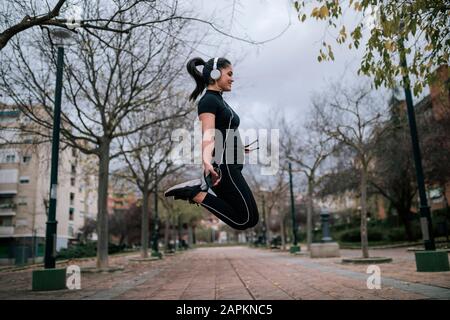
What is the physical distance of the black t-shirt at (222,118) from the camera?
271cm

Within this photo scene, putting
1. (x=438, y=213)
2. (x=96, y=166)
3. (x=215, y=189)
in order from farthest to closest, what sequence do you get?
1. (x=438, y=213)
2. (x=96, y=166)
3. (x=215, y=189)

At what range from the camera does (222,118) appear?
9.16ft

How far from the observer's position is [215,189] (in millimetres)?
2764

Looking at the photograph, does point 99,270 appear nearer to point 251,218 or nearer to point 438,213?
point 251,218

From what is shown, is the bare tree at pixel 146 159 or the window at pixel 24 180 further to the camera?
the window at pixel 24 180

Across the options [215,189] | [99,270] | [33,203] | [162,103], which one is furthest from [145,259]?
[33,203]

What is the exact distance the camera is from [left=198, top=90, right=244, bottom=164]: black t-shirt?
271 cm

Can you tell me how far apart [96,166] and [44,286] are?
49.0 feet

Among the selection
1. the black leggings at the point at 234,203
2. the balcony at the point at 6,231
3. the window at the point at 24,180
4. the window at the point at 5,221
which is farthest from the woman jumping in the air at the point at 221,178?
the window at the point at 5,221

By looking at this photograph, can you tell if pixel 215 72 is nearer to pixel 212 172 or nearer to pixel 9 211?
pixel 212 172

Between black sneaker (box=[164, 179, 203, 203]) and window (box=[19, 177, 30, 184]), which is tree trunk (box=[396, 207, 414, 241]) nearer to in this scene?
black sneaker (box=[164, 179, 203, 203])

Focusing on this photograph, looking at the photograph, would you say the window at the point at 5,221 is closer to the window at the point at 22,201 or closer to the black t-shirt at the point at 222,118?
the window at the point at 22,201

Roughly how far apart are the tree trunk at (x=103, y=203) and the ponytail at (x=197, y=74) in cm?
1433

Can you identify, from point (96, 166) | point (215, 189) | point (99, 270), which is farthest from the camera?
point (96, 166)
